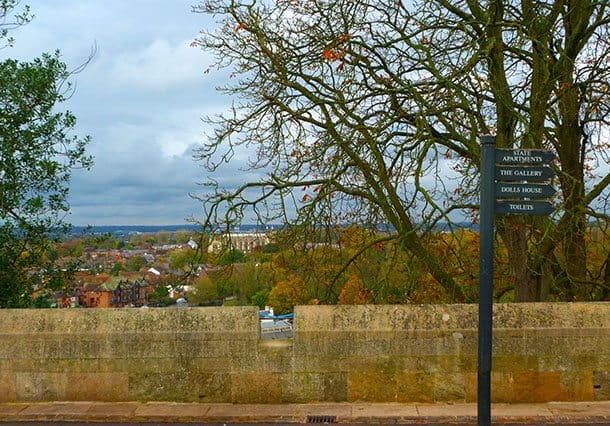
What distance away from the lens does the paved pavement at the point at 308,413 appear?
5.50 m

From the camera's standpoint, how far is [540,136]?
870 cm

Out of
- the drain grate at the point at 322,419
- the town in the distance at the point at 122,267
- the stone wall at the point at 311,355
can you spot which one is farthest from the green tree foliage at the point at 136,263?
the drain grate at the point at 322,419

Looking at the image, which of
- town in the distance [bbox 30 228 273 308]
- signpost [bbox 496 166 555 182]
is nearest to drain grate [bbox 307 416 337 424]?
signpost [bbox 496 166 555 182]

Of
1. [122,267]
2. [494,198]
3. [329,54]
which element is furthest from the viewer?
[122,267]

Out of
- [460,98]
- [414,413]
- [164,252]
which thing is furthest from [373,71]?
[414,413]

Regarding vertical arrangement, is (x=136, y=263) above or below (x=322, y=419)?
above

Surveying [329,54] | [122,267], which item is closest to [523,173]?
[329,54]

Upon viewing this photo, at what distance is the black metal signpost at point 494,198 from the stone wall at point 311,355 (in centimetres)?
145

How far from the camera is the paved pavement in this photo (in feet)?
18.0

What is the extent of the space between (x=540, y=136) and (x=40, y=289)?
7.44 metres

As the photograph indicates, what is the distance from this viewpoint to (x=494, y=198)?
4.43 meters

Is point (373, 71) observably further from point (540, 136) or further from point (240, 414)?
point (240, 414)

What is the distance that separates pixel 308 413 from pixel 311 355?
0.54 m

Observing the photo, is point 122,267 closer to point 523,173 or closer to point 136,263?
point 136,263
